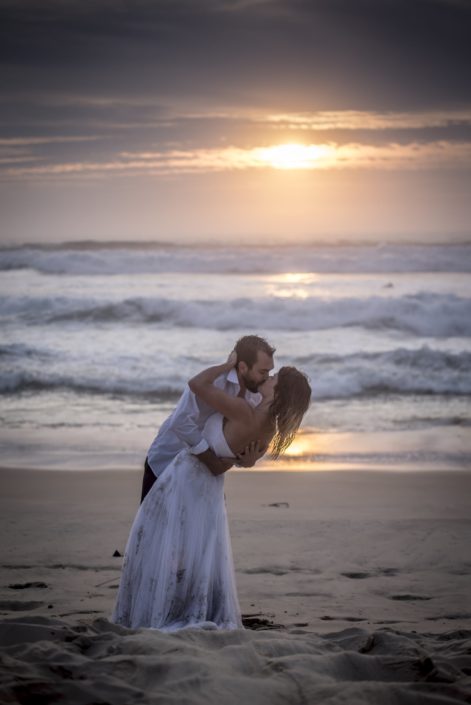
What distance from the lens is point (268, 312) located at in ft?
95.4

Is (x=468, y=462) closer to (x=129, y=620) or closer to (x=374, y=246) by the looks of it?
(x=129, y=620)

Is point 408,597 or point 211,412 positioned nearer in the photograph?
point 211,412

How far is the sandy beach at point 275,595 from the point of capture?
4.30m

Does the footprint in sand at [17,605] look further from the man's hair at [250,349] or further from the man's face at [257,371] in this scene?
the man's hair at [250,349]

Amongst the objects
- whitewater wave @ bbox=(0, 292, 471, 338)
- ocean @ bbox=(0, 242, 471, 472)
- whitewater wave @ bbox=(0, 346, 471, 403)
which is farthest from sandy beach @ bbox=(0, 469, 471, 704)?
whitewater wave @ bbox=(0, 292, 471, 338)

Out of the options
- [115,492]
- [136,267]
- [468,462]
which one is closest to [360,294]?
[136,267]

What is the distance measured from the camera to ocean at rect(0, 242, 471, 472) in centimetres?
1216

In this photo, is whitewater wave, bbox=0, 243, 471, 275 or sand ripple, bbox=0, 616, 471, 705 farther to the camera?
whitewater wave, bbox=0, 243, 471, 275

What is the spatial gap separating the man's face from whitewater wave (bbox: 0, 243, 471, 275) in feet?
112

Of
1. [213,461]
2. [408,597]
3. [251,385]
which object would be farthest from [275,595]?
[251,385]

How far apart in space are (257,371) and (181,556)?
1110 millimetres

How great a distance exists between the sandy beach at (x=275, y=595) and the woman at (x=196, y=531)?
336 mm

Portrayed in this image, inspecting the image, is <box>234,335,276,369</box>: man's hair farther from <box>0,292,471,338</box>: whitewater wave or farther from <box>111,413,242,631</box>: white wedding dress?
<box>0,292,471,338</box>: whitewater wave

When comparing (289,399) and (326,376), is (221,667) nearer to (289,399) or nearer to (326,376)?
(289,399)
